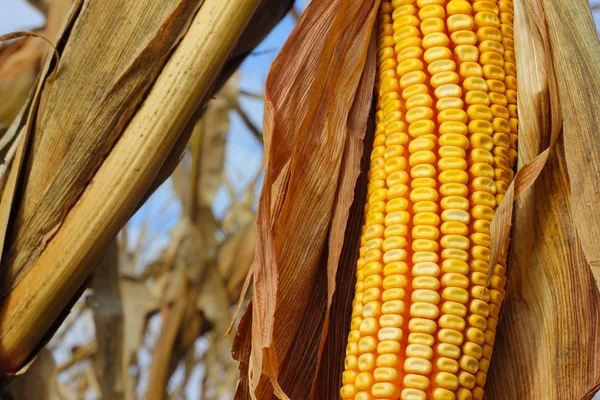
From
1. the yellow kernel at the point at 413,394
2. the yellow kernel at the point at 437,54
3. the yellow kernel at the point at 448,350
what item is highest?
the yellow kernel at the point at 437,54

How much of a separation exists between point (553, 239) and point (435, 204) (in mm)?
127

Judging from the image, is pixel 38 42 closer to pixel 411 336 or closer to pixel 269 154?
pixel 269 154

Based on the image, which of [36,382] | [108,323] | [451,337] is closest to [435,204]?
[451,337]

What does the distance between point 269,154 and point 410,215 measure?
159 mm

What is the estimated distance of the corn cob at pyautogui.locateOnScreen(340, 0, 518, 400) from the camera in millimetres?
653

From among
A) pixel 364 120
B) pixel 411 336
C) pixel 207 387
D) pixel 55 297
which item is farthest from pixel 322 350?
pixel 207 387

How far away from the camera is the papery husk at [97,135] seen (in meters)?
0.87

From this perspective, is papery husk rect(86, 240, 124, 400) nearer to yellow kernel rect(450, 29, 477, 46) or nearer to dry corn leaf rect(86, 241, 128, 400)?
dry corn leaf rect(86, 241, 128, 400)

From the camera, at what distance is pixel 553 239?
709 mm

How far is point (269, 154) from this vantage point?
29.3 inches

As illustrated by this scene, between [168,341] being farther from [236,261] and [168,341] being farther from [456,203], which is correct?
[456,203]

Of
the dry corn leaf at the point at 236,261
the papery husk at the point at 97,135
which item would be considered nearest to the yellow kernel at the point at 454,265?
the papery husk at the point at 97,135

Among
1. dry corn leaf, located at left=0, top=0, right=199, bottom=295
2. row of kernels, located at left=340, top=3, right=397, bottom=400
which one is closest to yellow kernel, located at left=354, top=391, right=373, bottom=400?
row of kernels, located at left=340, top=3, right=397, bottom=400

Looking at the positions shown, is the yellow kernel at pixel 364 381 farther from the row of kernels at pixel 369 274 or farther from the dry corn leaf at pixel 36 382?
the dry corn leaf at pixel 36 382
